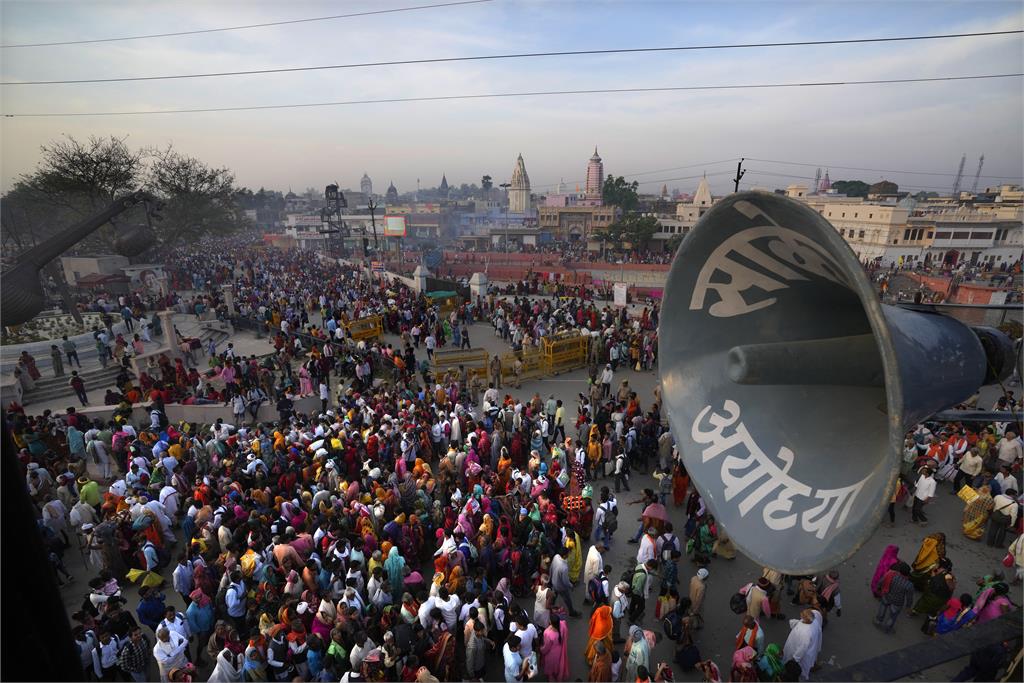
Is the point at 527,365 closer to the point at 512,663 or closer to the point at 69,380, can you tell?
the point at 512,663

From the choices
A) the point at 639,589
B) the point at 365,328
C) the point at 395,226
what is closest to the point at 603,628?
the point at 639,589

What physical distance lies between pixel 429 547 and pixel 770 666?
4.31 metres

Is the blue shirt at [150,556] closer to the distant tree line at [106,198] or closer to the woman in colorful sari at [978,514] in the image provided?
the woman in colorful sari at [978,514]

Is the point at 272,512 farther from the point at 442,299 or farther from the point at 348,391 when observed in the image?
the point at 442,299

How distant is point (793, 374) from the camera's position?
223 cm

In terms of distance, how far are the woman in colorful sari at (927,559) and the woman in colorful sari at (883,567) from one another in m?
0.39

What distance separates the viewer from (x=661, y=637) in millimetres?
5711

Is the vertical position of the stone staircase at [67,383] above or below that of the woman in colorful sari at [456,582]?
below

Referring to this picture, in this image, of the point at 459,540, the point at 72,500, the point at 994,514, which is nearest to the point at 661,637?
the point at 459,540

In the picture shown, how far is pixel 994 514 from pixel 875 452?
7.14 metres

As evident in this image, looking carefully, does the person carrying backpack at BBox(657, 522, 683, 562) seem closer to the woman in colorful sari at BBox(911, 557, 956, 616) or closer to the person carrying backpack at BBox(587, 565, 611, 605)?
the person carrying backpack at BBox(587, 565, 611, 605)

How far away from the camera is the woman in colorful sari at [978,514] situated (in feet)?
23.0

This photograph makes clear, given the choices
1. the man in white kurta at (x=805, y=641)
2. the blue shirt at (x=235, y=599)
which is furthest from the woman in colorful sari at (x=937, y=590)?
the blue shirt at (x=235, y=599)

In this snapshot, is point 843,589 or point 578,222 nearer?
point 843,589
